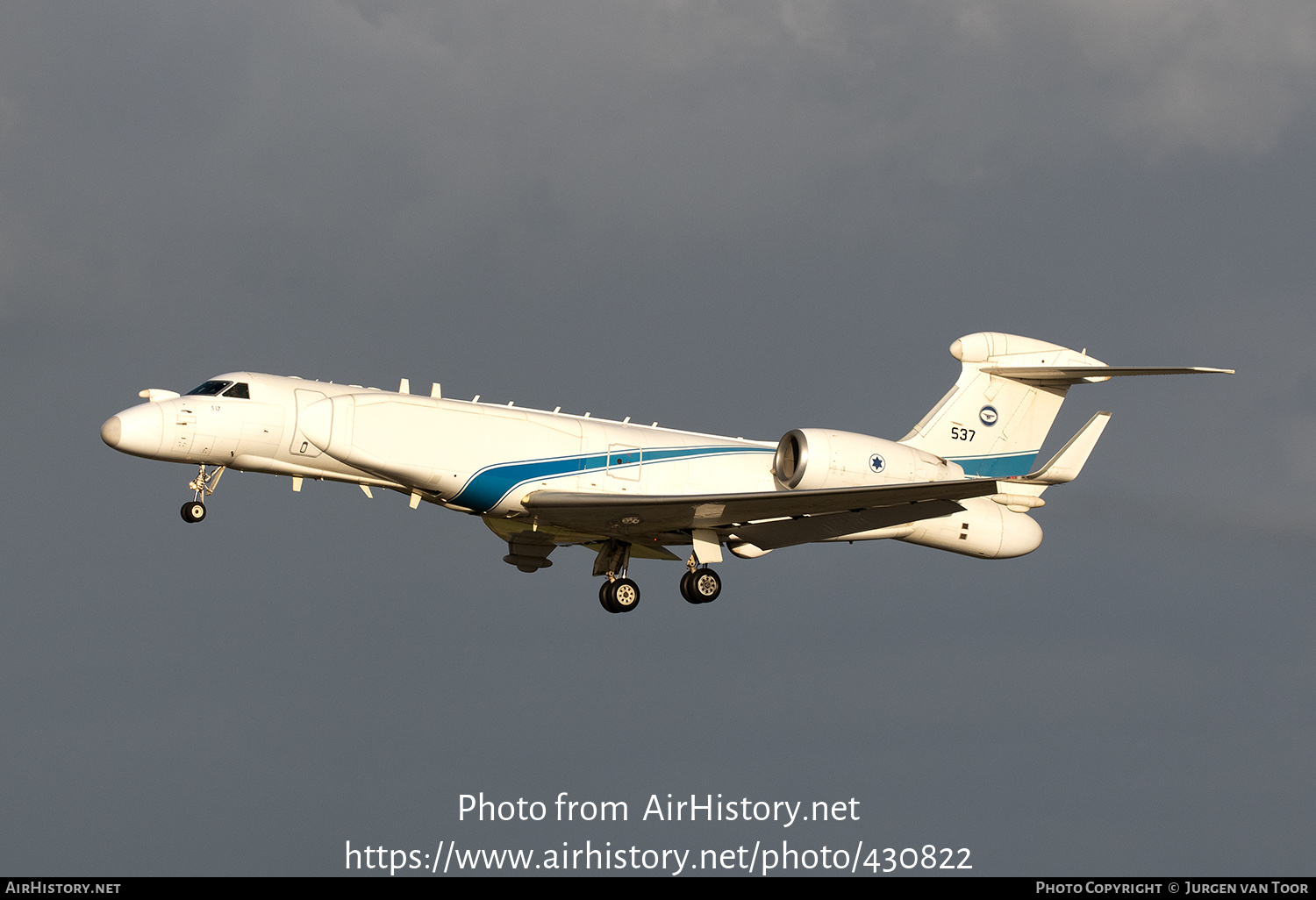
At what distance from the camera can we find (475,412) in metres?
32.8

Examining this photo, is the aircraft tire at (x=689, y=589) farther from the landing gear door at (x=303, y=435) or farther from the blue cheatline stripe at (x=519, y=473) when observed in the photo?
the landing gear door at (x=303, y=435)

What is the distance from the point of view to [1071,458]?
34.9 metres

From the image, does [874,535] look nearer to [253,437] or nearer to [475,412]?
[475,412]

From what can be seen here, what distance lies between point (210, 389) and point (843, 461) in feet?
41.9

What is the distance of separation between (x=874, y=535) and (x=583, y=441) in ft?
23.5

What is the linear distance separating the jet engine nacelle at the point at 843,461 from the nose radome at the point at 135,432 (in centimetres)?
1257

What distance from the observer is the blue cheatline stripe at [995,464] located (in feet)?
123

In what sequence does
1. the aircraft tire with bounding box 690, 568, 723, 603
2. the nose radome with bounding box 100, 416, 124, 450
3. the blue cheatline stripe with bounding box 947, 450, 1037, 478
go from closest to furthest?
the nose radome with bounding box 100, 416, 124, 450
the aircraft tire with bounding box 690, 568, 723, 603
the blue cheatline stripe with bounding box 947, 450, 1037, 478

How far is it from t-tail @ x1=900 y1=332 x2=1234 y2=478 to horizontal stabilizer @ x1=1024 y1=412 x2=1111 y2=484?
2.63 m

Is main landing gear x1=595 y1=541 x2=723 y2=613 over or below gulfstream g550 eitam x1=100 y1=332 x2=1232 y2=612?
below

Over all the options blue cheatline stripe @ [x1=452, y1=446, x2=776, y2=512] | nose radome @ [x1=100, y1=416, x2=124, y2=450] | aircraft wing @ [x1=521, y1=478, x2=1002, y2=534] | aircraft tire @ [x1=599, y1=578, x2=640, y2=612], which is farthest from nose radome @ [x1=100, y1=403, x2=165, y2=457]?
aircraft tire @ [x1=599, y1=578, x2=640, y2=612]

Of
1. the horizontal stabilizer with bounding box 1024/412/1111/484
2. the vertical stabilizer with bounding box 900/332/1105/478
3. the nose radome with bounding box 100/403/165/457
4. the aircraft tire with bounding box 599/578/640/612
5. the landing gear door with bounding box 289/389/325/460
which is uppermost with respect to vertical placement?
the vertical stabilizer with bounding box 900/332/1105/478

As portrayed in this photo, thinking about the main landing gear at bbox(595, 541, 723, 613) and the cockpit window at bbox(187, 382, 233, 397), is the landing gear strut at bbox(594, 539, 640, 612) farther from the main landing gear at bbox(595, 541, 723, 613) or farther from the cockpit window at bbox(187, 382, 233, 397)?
the cockpit window at bbox(187, 382, 233, 397)

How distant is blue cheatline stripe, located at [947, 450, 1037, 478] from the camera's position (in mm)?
37562
